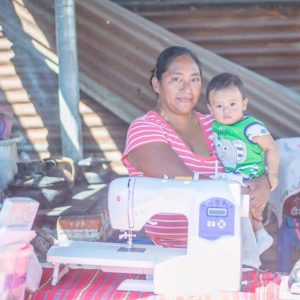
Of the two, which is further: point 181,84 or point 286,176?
point 286,176

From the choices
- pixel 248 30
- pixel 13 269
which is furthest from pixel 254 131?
pixel 248 30

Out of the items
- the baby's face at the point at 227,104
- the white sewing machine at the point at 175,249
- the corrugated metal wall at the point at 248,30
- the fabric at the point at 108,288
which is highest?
the corrugated metal wall at the point at 248,30

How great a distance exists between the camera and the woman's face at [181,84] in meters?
2.25

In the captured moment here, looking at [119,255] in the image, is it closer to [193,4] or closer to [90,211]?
[90,211]

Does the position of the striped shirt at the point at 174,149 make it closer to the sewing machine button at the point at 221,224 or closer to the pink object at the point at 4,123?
the sewing machine button at the point at 221,224

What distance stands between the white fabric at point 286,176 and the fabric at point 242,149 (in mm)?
775

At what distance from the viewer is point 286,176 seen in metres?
3.12

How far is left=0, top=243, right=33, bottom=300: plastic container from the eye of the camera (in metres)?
1.58

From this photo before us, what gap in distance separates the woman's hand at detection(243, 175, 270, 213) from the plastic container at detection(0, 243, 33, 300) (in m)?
0.88

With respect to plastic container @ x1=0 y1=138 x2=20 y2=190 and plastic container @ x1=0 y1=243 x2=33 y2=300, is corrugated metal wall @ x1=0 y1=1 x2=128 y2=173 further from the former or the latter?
plastic container @ x1=0 y1=243 x2=33 y2=300

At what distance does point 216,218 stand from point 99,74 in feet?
8.30

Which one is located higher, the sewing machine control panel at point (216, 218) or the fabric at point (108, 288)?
the sewing machine control panel at point (216, 218)

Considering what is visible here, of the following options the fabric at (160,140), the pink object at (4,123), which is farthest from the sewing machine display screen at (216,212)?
the pink object at (4,123)

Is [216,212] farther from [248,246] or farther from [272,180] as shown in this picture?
[272,180]
